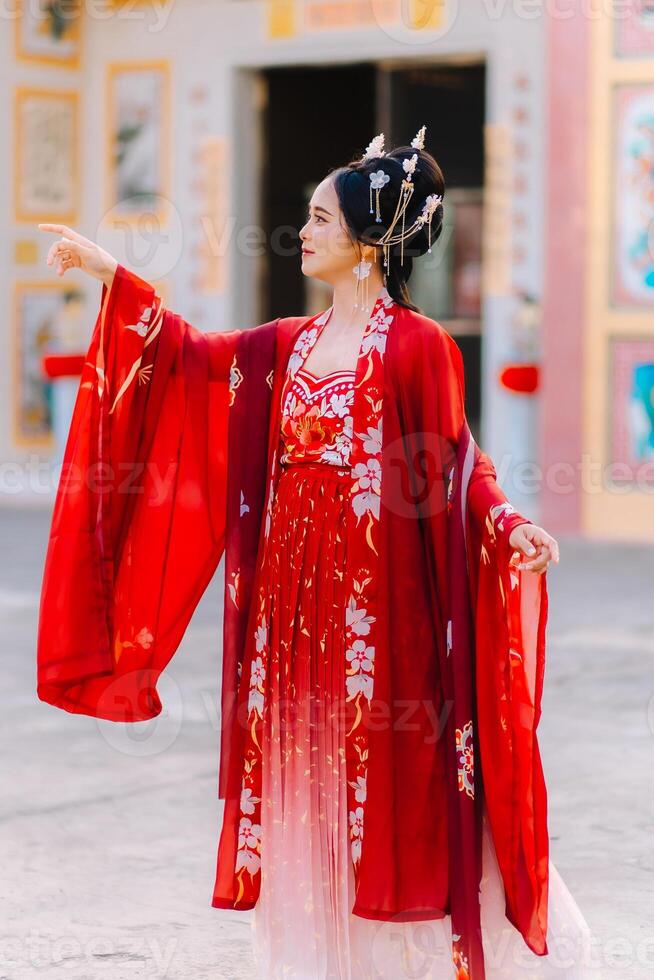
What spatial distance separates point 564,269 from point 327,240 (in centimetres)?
634

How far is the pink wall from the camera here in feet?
29.5

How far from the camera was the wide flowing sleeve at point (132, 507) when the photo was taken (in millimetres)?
3078

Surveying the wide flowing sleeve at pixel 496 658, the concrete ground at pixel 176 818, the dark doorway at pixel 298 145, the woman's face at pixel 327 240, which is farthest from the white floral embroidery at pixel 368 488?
the dark doorway at pixel 298 145

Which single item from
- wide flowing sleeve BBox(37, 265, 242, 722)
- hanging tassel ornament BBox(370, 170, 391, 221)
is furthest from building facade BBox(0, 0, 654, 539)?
hanging tassel ornament BBox(370, 170, 391, 221)

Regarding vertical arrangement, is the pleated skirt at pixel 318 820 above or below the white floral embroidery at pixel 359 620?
below

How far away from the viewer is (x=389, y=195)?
292cm

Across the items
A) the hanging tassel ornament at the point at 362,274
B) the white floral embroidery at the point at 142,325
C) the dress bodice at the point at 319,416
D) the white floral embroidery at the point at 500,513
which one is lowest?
the white floral embroidery at the point at 500,513

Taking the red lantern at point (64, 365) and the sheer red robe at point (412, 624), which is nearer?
the sheer red robe at point (412, 624)

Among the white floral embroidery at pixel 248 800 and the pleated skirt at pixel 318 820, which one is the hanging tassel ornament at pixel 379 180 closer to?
the pleated skirt at pixel 318 820

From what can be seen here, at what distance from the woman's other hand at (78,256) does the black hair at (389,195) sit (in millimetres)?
419

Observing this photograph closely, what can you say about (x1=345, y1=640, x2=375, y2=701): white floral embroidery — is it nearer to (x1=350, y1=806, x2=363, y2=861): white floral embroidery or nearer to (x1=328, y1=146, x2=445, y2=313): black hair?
(x1=350, y1=806, x2=363, y2=861): white floral embroidery

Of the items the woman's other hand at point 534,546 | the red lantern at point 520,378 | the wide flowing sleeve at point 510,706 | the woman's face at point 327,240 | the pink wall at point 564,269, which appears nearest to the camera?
the woman's other hand at point 534,546

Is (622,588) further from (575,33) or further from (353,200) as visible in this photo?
(353,200)

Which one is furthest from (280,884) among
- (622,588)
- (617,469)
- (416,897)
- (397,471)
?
(617,469)
